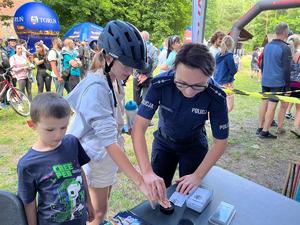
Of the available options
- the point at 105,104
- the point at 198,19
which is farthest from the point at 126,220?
the point at 198,19

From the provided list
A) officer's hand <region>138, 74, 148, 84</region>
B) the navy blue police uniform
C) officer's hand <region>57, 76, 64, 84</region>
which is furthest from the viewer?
officer's hand <region>57, 76, 64, 84</region>

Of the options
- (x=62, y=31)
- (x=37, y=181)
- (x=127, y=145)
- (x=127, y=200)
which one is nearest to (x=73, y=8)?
(x=62, y=31)

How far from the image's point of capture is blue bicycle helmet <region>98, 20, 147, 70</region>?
157 cm

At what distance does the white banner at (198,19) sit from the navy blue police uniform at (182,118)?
1.68 m

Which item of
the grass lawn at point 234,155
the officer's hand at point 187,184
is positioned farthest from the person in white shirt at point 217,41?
the officer's hand at point 187,184

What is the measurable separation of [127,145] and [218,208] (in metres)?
3.42

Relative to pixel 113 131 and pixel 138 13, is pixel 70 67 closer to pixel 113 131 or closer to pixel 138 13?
pixel 113 131

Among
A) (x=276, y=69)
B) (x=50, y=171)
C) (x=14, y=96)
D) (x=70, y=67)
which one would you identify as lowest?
(x=14, y=96)

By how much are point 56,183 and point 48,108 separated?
364mm

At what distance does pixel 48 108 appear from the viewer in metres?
1.39

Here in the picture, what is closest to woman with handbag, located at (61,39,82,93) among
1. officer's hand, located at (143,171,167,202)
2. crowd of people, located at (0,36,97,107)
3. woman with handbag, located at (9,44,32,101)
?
crowd of people, located at (0,36,97,107)

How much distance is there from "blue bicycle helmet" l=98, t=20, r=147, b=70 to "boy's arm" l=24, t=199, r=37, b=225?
2.81 feet

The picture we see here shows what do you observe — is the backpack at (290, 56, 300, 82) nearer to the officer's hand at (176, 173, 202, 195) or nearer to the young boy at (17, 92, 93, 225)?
the officer's hand at (176, 173, 202, 195)

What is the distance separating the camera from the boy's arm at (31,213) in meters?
1.39
